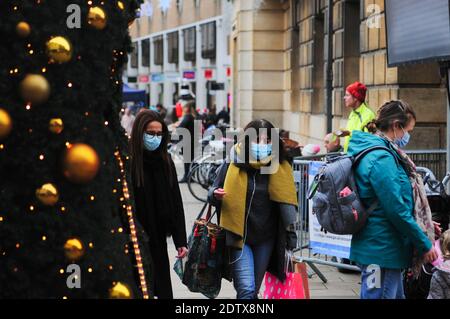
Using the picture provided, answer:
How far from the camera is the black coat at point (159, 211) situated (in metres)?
5.87

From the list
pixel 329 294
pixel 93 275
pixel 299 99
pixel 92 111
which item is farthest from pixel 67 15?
pixel 299 99

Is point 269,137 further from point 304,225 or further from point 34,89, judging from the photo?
point 34,89

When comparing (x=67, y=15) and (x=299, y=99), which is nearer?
(x=67, y=15)

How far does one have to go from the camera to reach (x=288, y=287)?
6.29 m

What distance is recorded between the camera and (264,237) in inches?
245

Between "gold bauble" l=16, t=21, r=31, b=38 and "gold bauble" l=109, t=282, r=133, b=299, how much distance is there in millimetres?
806

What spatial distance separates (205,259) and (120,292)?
11.3ft

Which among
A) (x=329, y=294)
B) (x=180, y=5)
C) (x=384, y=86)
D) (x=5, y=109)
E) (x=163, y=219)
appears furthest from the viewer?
(x=180, y=5)

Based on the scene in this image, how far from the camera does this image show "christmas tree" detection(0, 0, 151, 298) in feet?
8.95

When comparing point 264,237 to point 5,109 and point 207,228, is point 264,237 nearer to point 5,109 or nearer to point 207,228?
point 207,228

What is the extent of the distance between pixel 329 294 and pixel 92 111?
18.0 ft

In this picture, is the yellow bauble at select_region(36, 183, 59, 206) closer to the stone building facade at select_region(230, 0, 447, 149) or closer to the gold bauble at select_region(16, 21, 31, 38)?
the gold bauble at select_region(16, 21, 31, 38)

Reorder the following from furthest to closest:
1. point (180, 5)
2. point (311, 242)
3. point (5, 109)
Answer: point (180, 5)
point (311, 242)
point (5, 109)

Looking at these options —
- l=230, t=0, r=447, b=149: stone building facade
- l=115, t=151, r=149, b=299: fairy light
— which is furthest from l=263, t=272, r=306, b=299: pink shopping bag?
l=230, t=0, r=447, b=149: stone building facade
